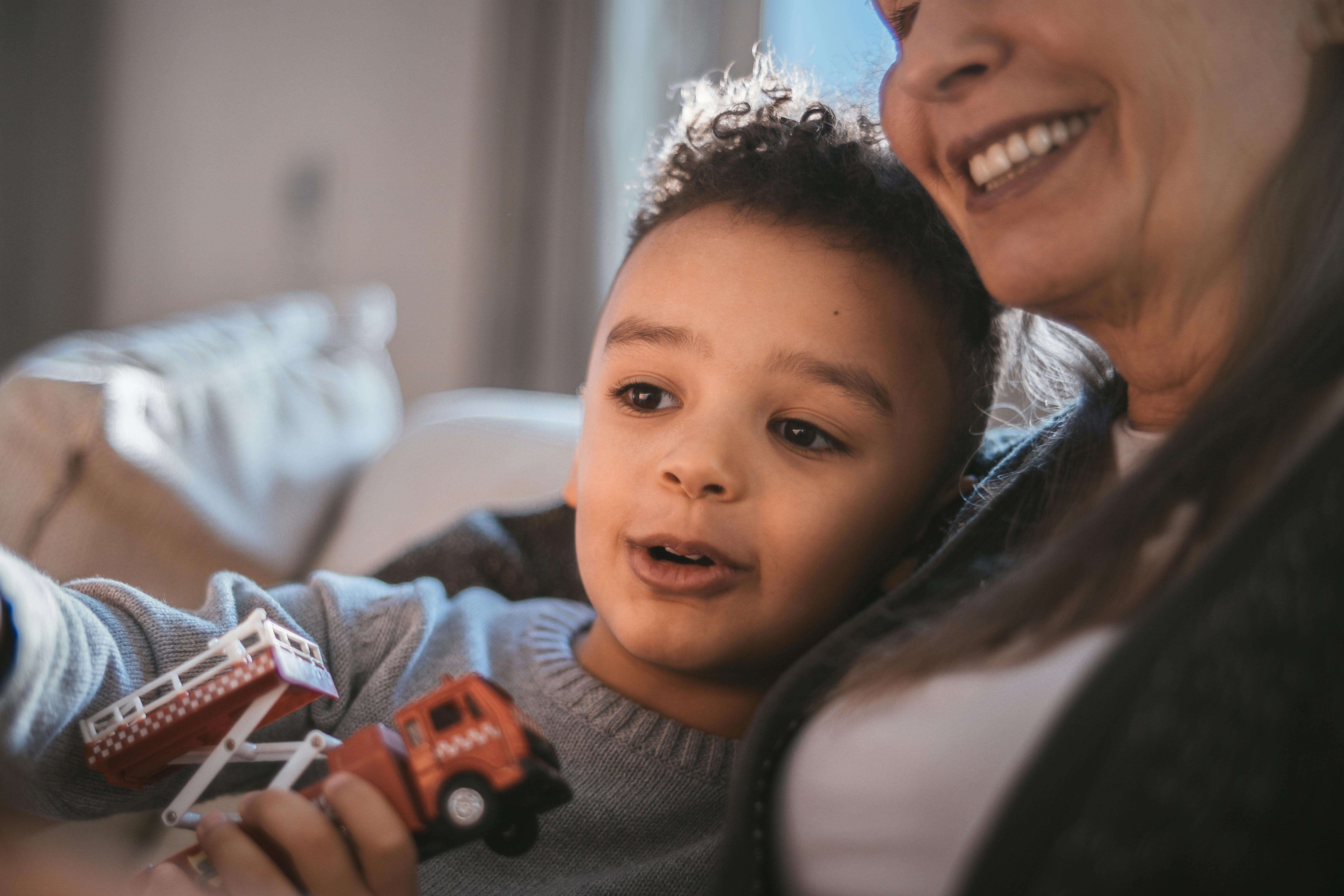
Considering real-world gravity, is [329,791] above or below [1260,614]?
below

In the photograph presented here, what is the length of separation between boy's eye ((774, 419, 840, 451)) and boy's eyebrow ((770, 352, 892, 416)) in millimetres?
45

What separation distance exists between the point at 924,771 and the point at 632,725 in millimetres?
419

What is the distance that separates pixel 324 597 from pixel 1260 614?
0.75m

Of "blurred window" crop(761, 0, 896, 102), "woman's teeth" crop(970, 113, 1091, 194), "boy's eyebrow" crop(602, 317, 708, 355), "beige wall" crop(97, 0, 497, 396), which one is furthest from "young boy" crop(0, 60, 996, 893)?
"beige wall" crop(97, 0, 497, 396)

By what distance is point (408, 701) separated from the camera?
82 centimetres

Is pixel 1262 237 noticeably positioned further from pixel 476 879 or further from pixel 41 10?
pixel 41 10

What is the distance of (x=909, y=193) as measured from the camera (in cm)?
94

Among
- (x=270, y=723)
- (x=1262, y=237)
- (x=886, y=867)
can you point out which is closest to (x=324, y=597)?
(x=270, y=723)

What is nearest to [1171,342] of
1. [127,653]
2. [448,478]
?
[127,653]

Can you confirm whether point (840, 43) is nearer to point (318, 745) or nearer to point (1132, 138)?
Result: point (1132, 138)

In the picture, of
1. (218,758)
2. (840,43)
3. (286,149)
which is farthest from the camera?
(286,149)

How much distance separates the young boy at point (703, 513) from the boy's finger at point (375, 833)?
194mm

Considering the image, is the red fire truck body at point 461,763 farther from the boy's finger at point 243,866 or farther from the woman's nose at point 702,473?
the woman's nose at point 702,473

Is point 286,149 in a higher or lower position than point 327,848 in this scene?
higher
